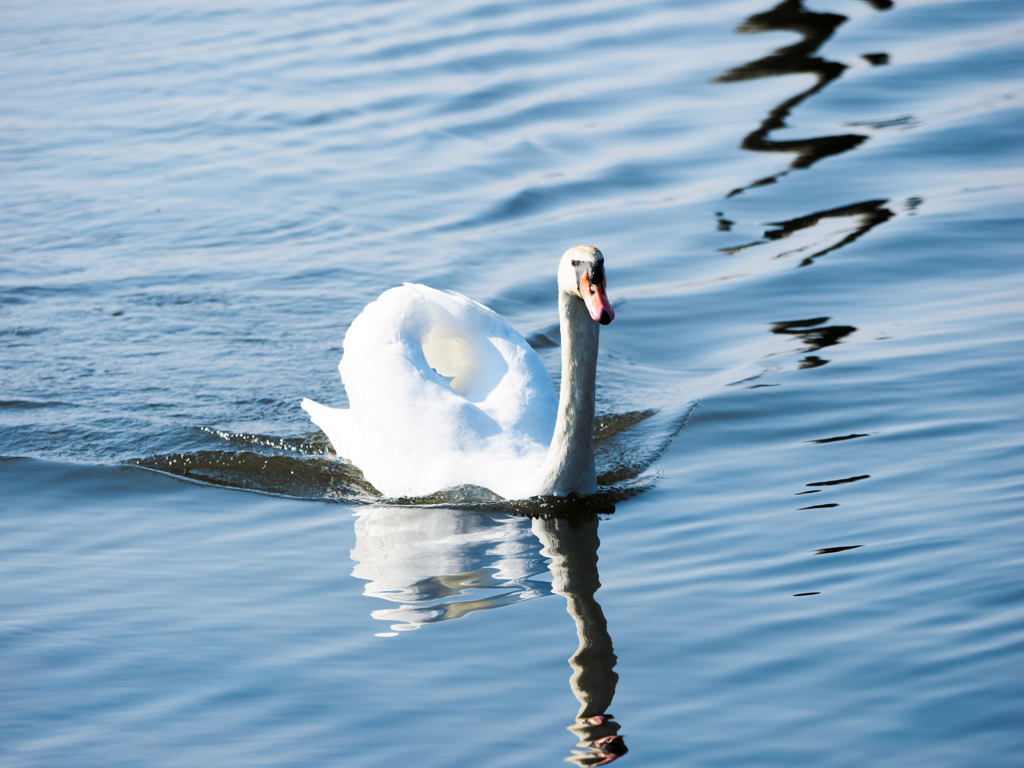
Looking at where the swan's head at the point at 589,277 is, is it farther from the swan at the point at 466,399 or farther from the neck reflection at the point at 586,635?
the neck reflection at the point at 586,635

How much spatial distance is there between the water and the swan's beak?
1279 millimetres

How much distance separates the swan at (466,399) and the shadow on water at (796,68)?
205 inches

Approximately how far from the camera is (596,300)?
6.37 m

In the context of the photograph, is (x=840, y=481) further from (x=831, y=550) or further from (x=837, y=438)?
(x=831, y=550)

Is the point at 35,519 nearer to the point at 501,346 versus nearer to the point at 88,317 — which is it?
the point at 501,346

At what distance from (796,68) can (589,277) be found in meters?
10.4

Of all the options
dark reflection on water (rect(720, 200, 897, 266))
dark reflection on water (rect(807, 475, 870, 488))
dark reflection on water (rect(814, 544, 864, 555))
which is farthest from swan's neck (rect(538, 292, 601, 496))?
dark reflection on water (rect(720, 200, 897, 266))

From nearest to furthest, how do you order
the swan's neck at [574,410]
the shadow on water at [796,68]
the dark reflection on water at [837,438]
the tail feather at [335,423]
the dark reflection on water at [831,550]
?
1. the dark reflection on water at [831,550]
2. the swan's neck at [574,410]
3. the dark reflection on water at [837,438]
4. the tail feather at [335,423]
5. the shadow on water at [796,68]

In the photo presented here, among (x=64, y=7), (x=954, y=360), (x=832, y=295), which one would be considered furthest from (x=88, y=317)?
(x=64, y=7)

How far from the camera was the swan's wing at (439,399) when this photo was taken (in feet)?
24.2

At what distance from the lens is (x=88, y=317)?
10625 mm

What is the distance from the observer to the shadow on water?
43.2 feet

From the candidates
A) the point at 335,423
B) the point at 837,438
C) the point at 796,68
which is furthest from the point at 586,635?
the point at 796,68

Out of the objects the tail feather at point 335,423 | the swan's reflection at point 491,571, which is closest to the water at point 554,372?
the swan's reflection at point 491,571
